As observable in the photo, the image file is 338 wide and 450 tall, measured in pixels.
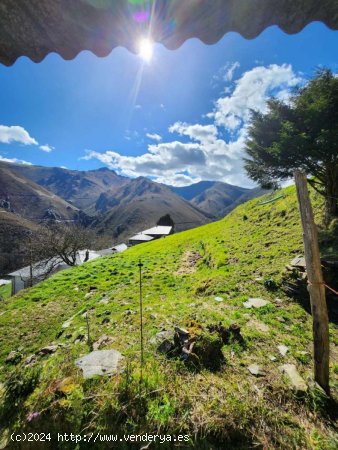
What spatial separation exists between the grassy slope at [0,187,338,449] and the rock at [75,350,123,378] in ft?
0.71

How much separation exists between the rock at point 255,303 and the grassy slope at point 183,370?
272mm

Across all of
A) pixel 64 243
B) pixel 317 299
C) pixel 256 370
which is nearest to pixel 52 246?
pixel 64 243

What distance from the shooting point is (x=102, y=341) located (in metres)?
6.15

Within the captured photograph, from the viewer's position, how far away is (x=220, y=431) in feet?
10.1

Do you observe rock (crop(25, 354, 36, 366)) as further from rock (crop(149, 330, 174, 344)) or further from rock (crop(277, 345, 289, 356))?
rock (crop(277, 345, 289, 356))

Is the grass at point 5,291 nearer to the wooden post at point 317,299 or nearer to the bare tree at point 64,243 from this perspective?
the bare tree at point 64,243

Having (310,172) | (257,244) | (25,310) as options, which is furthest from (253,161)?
(25,310)

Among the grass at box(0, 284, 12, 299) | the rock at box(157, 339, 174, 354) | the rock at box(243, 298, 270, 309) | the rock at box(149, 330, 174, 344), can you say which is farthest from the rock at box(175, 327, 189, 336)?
the grass at box(0, 284, 12, 299)

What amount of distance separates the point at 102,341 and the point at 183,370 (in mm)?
2854

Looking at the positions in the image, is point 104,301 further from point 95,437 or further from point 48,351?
point 95,437

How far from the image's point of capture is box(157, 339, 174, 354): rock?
4.90m

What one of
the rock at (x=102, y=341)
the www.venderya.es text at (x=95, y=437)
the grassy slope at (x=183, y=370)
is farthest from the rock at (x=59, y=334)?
the www.venderya.es text at (x=95, y=437)

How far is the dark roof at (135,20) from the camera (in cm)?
312

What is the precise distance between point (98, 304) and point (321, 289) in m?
8.54
